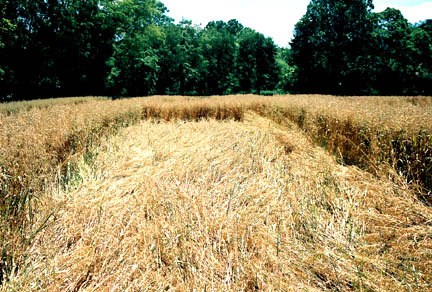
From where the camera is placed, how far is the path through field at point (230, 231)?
1.50 m

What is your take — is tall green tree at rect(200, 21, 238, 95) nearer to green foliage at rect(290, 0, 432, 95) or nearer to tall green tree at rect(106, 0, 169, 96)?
tall green tree at rect(106, 0, 169, 96)

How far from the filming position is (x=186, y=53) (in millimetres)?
20828

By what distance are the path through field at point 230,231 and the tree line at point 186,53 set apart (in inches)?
570

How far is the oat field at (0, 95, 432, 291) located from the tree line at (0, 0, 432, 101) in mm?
14009

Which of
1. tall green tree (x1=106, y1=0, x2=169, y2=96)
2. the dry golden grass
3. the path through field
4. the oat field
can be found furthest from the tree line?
the path through field

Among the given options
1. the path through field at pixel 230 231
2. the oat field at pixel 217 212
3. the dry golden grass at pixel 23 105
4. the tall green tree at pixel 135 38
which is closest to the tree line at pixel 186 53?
the tall green tree at pixel 135 38

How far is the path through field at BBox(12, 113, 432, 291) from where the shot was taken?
150 centimetres

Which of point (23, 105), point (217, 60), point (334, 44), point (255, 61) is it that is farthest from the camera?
point (255, 61)

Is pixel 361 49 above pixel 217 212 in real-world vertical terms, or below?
above

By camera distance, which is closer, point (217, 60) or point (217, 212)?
point (217, 212)

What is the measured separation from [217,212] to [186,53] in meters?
21.2

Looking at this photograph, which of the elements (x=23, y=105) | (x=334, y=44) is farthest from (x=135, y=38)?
(x=334, y=44)

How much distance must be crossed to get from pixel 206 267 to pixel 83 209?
1.34 meters

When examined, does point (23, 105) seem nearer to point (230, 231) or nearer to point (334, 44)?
point (230, 231)
